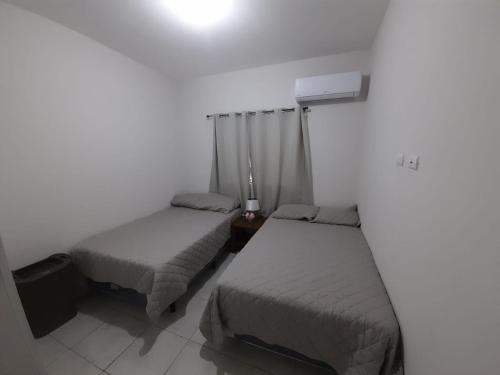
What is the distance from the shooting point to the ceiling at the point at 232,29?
4.79 ft

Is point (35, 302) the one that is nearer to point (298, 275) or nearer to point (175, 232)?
point (175, 232)

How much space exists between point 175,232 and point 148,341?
890 millimetres

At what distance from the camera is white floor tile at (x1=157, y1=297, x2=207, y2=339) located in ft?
5.00

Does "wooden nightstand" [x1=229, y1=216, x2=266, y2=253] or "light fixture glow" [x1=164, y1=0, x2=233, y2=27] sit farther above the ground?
"light fixture glow" [x1=164, y1=0, x2=233, y2=27]

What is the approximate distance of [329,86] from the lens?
6.93 feet

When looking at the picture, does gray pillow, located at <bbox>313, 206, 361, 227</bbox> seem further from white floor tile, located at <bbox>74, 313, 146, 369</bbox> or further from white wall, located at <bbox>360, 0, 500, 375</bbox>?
white floor tile, located at <bbox>74, 313, 146, 369</bbox>

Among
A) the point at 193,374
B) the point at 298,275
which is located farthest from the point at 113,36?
the point at 193,374

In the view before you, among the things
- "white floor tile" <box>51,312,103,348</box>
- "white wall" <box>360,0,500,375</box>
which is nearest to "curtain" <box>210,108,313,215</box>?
"white wall" <box>360,0,500,375</box>

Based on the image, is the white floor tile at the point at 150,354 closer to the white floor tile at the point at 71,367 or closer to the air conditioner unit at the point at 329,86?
the white floor tile at the point at 71,367

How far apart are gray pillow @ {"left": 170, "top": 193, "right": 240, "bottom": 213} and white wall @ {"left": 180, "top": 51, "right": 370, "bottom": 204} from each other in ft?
3.10

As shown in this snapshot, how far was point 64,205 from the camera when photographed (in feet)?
5.72

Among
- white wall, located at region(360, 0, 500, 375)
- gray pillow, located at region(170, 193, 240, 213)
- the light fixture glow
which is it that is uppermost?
the light fixture glow

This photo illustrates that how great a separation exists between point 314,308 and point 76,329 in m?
1.86

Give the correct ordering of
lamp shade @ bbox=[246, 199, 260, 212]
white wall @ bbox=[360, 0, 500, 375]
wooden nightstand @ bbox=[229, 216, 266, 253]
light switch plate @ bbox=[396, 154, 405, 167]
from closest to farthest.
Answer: white wall @ bbox=[360, 0, 500, 375] → light switch plate @ bbox=[396, 154, 405, 167] → wooden nightstand @ bbox=[229, 216, 266, 253] → lamp shade @ bbox=[246, 199, 260, 212]
